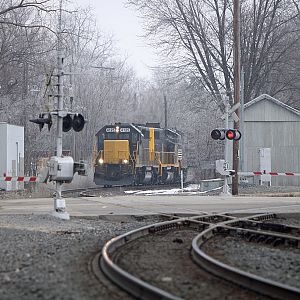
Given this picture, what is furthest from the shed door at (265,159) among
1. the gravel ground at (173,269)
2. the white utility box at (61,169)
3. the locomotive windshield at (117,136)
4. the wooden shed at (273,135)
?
the gravel ground at (173,269)

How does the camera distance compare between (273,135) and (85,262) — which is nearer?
(85,262)

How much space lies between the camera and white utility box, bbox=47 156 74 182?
15.3 meters

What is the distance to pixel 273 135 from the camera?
1406 inches

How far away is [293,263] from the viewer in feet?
30.2

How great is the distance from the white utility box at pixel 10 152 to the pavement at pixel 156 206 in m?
8.17

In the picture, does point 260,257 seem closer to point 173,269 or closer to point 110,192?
point 173,269

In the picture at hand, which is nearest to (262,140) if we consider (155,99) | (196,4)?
(196,4)

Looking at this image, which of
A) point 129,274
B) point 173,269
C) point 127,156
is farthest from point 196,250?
point 127,156

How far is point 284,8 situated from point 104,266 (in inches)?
1515

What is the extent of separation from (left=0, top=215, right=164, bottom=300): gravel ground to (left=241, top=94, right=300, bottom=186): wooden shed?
20.0 meters

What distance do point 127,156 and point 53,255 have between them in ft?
85.5

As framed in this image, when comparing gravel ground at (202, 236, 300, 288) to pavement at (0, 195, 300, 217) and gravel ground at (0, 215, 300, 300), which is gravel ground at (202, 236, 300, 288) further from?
pavement at (0, 195, 300, 217)

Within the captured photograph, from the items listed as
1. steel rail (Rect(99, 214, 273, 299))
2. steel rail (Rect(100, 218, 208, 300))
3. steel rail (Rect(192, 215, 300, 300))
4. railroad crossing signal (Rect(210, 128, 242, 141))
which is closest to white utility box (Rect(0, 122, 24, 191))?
railroad crossing signal (Rect(210, 128, 242, 141))

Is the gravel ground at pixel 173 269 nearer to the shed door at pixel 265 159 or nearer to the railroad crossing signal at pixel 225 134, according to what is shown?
the railroad crossing signal at pixel 225 134
